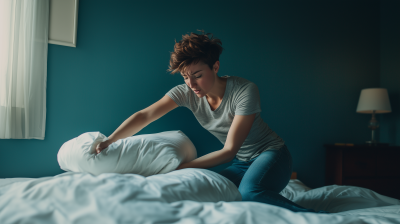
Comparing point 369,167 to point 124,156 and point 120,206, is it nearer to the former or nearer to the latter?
point 124,156

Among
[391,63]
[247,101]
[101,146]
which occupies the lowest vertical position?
[101,146]

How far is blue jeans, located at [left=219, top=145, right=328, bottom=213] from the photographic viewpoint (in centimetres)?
102

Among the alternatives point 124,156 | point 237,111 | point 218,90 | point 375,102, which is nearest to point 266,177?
point 237,111

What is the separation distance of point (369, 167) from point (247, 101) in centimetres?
141

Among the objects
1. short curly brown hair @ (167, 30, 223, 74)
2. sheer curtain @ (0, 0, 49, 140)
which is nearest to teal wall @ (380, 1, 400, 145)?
short curly brown hair @ (167, 30, 223, 74)

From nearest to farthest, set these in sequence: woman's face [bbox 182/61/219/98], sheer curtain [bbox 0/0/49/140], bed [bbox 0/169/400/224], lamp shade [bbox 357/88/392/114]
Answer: bed [bbox 0/169/400/224] → woman's face [bbox 182/61/219/98] → sheer curtain [bbox 0/0/49/140] → lamp shade [bbox 357/88/392/114]

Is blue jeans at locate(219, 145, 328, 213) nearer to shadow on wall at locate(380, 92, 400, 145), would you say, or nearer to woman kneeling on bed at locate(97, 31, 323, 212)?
woman kneeling on bed at locate(97, 31, 323, 212)

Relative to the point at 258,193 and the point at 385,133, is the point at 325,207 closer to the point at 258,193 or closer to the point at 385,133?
the point at 258,193

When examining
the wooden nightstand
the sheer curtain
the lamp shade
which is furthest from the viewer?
the lamp shade

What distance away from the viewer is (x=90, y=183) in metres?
0.56

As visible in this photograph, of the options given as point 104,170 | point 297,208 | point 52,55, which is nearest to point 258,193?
point 297,208

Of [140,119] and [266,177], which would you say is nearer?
[266,177]

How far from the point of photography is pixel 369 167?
1969 mm

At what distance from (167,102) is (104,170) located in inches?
20.7
